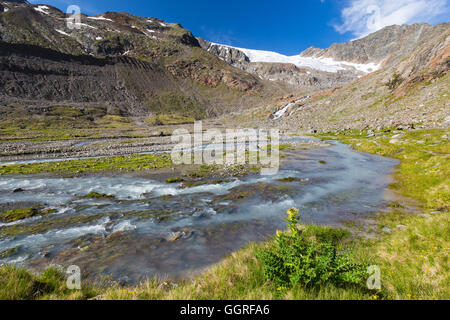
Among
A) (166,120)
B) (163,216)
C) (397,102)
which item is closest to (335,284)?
(163,216)

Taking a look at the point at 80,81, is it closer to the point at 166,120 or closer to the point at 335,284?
the point at 166,120

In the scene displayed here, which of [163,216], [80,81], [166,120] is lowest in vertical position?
[163,216]

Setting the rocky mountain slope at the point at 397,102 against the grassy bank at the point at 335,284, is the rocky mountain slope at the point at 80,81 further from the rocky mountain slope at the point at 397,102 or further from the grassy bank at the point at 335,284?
the grassy bank at the point at 335,284

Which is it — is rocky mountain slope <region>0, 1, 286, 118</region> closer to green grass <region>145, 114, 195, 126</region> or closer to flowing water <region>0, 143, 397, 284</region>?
green grass <region>145, 114, 195, 126</region>

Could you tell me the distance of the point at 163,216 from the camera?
12.9m

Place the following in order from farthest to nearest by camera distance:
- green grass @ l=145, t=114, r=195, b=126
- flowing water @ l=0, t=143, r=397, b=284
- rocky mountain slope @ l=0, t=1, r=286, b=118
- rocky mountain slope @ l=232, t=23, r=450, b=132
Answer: rocky mountain slope @ l=0, t=1, r=286, b=118 < green grass @ l=145, t=114, r=195, b=126 < rocky mountain slope @ l=232, t=23, r=450, b=132 < flowing water @ l=0, t=143, r=397, b=284

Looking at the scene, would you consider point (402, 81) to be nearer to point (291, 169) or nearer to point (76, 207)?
point (291, 169)

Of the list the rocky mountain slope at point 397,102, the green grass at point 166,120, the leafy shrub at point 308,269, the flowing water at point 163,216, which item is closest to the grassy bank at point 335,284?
the leafy shrub at point 308,269

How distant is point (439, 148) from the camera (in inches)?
987

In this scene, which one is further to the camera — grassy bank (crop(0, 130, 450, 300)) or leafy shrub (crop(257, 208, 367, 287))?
leafy shrub (crop(257, 208, 367, 287))

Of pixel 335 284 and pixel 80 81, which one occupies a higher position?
pixel 80 81

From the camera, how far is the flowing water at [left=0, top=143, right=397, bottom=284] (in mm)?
8461

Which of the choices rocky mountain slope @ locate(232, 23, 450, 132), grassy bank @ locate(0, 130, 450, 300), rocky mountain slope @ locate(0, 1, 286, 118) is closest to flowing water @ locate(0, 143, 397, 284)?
grassy bank @ locate(0, 130, 450, 300)

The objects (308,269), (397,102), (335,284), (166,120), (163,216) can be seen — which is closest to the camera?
(308,269)
